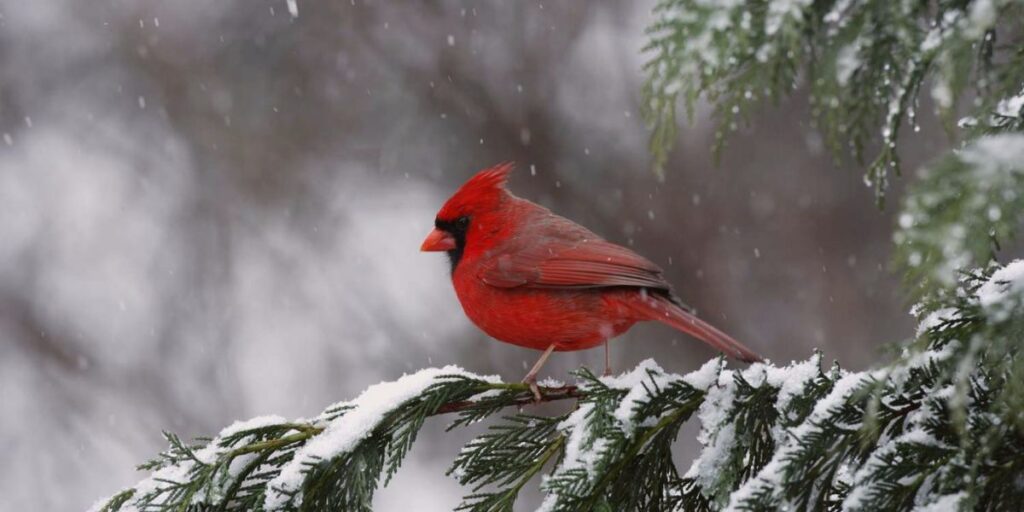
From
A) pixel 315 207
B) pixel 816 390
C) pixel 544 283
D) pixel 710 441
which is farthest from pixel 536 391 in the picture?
pixel 315 207

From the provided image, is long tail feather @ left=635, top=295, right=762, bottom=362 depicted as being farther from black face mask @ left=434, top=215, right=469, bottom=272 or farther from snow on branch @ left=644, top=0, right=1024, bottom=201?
snow on branch @ left=644, top=0, right=1024, bottom=201

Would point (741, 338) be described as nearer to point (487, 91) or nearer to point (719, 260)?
point (719, 260)

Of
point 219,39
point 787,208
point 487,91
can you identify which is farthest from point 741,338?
point 219,39

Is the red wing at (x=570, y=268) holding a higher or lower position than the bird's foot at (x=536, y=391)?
higher

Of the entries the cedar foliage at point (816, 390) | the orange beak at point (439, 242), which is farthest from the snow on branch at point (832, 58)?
the orange beak at point (439, 242)

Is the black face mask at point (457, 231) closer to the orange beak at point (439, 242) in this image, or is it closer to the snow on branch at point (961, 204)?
the orange beak at point (439, 242)

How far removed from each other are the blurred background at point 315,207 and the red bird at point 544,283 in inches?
108

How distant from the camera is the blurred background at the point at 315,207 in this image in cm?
567

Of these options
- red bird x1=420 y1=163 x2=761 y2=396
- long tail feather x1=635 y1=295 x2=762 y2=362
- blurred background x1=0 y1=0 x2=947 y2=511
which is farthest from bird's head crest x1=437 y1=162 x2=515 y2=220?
blurred background x1=0 y1=0 x2=947 y2=511

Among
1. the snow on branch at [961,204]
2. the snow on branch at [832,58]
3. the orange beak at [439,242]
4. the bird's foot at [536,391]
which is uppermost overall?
the orange beak at [439,242]

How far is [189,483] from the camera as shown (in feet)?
5.67

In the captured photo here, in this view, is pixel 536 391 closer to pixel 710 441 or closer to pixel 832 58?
pixel 710 441

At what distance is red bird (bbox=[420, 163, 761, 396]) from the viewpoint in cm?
257

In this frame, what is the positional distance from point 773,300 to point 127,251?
384cm
